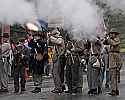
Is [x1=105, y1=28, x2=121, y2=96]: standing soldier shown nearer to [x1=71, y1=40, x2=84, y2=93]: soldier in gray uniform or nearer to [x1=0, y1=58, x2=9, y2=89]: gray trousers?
[x1=71, y1=40, x2=84, y2=93]: soldier in gray uniform

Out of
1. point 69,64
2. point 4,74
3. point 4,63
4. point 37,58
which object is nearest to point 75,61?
point 69,64

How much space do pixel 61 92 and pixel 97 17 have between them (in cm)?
244

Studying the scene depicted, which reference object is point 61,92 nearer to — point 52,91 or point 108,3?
point 52,91

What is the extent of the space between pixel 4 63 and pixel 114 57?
3.39 metres

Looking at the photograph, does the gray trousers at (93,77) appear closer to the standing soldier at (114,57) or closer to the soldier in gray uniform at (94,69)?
the soldier in gray uniform at (94,69)

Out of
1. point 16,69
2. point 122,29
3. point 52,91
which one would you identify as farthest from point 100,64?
point 122,29

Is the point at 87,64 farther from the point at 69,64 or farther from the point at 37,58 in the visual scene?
the point at 37,58

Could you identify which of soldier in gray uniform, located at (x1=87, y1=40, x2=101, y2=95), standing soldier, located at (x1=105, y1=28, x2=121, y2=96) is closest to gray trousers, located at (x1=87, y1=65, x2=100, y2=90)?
soldier in gray uniform, located at (x1=87, y1=40, x2=101, y2=95)

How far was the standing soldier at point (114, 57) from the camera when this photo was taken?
13.0 meters

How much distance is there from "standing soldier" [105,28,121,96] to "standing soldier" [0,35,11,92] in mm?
3110

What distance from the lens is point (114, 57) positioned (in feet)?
43.2

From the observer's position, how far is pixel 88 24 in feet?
43.2

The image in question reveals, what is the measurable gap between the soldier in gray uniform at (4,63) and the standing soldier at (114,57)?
123 inches

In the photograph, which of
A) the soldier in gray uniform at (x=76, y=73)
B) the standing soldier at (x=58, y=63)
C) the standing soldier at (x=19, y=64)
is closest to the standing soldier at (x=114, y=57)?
the soldier in gray uniform at (x=76, y=73)
